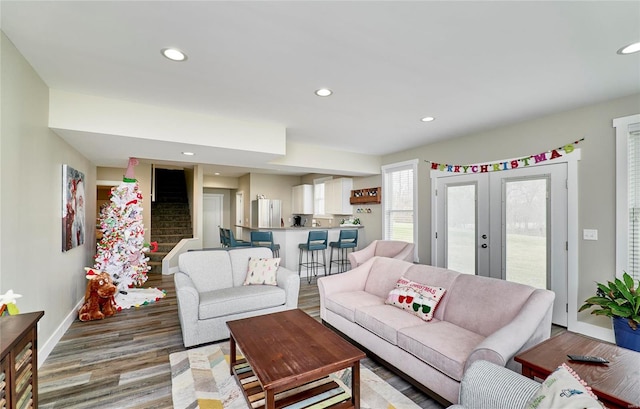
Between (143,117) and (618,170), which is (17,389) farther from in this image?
(618,170)

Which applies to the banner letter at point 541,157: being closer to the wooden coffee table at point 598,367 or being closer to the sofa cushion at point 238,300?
the wooden coffee table at point 598,367

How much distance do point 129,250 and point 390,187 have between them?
15.4 feet

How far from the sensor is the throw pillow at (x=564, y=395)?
3.13ft

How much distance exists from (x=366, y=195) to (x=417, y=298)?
3.86 metres

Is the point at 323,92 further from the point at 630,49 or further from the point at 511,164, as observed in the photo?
the point at 511,164

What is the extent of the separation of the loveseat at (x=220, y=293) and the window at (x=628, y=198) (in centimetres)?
342

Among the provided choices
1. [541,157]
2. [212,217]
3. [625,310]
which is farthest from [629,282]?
[212,217]

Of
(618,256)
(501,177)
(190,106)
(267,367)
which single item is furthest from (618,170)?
(190,106)

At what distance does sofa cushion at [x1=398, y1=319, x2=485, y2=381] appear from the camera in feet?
6.07

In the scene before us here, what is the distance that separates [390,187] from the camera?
5895 millimetres

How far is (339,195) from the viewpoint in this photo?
22.2ft

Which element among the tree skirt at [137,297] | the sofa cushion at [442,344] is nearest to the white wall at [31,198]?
the tree skirt at [137,297]

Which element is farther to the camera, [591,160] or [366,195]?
[366,195]

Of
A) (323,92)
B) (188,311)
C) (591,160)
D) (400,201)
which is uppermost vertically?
(323,92)
